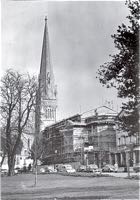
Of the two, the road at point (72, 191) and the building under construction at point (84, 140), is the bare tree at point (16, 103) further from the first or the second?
the building under construction at point (84, 140)

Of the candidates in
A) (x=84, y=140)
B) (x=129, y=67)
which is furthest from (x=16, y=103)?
(x=84, y=140)

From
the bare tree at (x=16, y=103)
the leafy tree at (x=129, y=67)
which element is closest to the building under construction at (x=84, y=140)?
the bare tree at (x=16, y=103)

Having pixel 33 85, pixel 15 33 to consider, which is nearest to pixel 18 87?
pixel 33 85

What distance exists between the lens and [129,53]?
41.7 ft

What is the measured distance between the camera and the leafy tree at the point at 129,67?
12531 mm

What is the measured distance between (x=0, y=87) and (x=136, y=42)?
2126cm

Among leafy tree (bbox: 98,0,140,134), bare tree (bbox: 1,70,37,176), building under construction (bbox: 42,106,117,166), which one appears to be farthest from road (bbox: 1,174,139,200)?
building under construction (bbox: 42,106,117,166)

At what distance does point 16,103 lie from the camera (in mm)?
35812

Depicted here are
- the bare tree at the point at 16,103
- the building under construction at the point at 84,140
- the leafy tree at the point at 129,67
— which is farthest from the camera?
the building under construction at the point at 84,140

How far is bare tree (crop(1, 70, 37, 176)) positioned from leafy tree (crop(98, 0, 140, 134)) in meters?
20.9

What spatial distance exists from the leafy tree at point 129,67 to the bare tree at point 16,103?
20861 millimetres

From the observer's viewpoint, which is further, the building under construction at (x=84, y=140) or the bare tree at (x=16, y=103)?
the building under construction at (x=84, y=140)

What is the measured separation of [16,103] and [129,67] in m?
24.5

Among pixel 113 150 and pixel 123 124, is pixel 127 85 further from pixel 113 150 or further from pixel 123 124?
pixel 113 150
